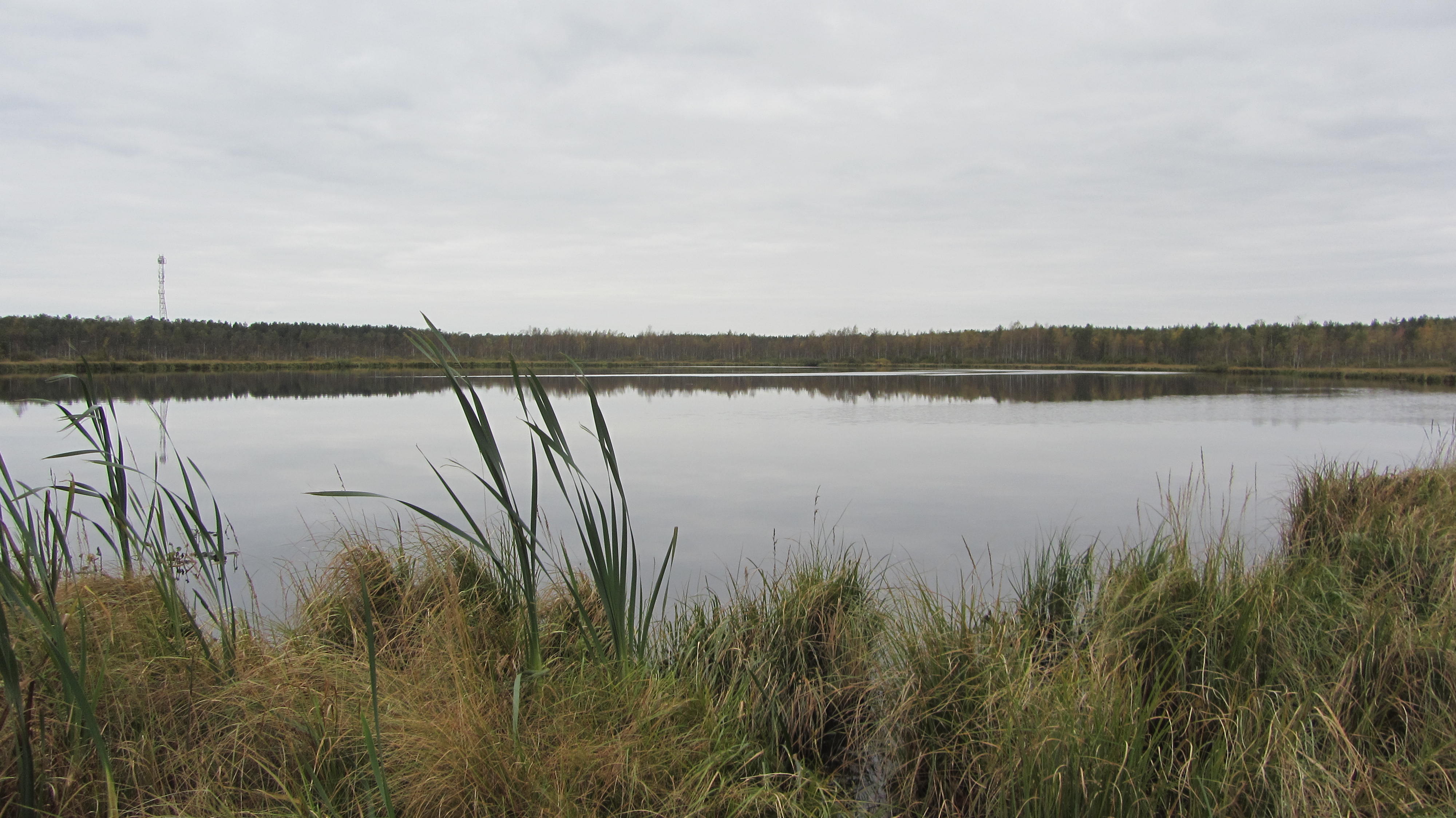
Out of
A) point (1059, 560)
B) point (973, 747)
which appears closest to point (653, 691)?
point (973, 747)

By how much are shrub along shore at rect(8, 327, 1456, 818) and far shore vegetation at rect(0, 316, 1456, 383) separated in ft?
156

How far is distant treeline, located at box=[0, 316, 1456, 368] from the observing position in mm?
74000

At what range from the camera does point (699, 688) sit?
3.45m

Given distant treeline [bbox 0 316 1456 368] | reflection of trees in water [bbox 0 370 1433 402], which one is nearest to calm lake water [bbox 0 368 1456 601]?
reflection of trees in water [bbox 0 370 1433 402]

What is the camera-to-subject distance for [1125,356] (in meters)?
99.4

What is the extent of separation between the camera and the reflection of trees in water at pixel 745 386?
3294 centimetres

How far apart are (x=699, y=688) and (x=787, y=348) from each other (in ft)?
396

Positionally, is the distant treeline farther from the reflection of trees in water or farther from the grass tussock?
the grass tussock

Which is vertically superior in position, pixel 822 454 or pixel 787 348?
pixel 787 348

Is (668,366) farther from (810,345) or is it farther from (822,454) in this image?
(822,454)

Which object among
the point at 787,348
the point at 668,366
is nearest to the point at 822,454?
the point at 668,366

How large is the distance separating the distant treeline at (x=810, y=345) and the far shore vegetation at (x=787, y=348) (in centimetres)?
22

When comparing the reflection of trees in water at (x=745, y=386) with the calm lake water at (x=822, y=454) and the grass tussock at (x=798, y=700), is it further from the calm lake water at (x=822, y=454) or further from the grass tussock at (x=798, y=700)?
the grass tussock at (x=798, y=700)

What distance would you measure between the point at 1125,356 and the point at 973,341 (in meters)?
24.7
